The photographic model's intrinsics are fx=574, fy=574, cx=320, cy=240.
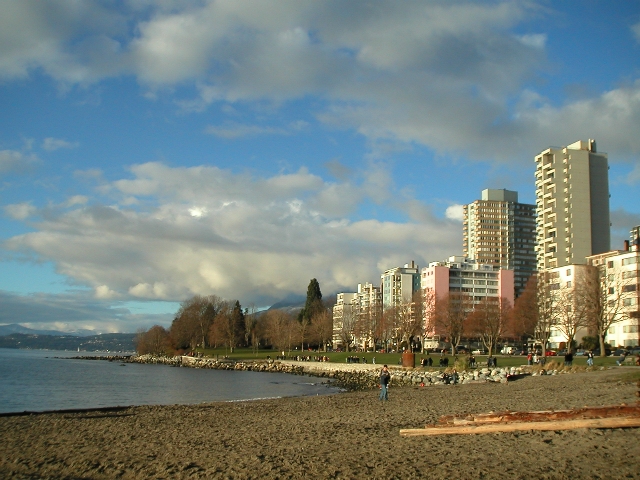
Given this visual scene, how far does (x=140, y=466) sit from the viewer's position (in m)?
15.3

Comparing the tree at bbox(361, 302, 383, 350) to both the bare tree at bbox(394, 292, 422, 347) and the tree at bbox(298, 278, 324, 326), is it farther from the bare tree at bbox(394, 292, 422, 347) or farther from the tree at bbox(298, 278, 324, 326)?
the tree at bbox(298, 278, 324, 326)

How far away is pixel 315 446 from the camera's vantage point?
16609 millimetres

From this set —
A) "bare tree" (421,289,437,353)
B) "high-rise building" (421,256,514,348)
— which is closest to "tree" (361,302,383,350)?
"bare tree" (421,289,437,353)

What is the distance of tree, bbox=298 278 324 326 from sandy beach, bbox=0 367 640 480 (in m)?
114

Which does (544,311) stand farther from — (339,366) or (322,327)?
(322,327)

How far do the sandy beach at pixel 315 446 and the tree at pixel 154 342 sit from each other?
445ft

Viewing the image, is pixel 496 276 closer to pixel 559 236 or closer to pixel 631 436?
pixel 559 236

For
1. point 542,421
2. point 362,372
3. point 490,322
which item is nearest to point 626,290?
point 490,322

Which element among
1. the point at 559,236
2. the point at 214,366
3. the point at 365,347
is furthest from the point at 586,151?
the point at 214,366

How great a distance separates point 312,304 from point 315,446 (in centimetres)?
13058

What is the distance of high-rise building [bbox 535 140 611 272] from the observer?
15000cm

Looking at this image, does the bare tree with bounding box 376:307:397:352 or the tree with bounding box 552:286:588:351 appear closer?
the tree with bounding box 552:286:588:351

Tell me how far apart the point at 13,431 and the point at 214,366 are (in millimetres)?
86424

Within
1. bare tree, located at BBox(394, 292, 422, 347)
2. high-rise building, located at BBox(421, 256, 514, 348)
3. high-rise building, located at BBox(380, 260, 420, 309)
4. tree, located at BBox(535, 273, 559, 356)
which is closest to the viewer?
tree, located at BBox(535, 273, 559, 356)
